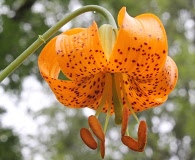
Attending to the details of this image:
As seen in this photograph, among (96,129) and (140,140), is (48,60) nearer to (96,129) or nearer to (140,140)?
(96,129)

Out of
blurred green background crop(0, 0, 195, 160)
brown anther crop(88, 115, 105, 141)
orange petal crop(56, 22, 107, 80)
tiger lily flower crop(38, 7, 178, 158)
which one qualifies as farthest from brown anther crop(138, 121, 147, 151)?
→ blurred green background crop(0, 0, 195, 160)

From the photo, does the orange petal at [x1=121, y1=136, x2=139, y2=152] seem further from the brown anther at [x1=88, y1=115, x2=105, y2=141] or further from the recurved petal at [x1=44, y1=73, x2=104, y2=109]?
the recurved petal at [x1=44, y1=73, x2=104, y2=109]

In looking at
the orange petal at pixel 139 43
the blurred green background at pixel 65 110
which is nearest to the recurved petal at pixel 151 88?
the orange petal at pixel 139 43

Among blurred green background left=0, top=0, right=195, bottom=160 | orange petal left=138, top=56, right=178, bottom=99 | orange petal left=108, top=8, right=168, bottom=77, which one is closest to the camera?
orange petal left=108, top=8, right=168, bottom=77

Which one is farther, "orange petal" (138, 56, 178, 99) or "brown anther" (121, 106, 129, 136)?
"orange petal" (138, 56, 178, 99)

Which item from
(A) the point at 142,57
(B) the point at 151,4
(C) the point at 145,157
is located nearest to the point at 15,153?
(A) the point at 142,57

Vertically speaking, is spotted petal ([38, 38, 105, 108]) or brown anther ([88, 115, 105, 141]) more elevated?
spotted petal ([38, 38, 105, 108])

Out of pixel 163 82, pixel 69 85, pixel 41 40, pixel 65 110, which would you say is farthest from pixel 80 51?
pixel 65 110
